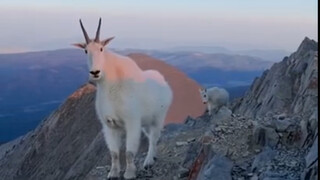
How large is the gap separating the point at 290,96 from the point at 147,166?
749cm

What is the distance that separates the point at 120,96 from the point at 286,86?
361 inches

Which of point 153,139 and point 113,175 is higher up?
point 153,139

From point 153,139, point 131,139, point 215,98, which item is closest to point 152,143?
point 153,139

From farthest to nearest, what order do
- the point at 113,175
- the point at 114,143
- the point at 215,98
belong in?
1. the point at 215,98
2. the point at 113,175
3. the point at 114,143

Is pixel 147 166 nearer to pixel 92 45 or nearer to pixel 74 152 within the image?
pixel 92 45

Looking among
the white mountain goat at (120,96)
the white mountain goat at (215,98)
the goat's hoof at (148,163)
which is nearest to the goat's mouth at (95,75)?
the white mountain goat at (120,96)

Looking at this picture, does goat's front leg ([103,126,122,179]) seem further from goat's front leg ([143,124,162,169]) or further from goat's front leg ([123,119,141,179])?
goat's front leg ([143,124,162,169])

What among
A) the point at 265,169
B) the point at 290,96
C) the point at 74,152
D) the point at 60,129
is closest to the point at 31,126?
the point at 60,129

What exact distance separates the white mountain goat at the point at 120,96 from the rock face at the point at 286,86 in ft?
16.7

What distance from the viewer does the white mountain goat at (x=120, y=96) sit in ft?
29.9

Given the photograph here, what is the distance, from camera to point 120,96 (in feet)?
30.9

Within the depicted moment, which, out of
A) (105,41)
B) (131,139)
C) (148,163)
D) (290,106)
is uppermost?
(105,41)

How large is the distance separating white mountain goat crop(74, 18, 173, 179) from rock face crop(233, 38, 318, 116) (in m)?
5.08

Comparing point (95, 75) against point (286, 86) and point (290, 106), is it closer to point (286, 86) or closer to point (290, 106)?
point (290, 106)
